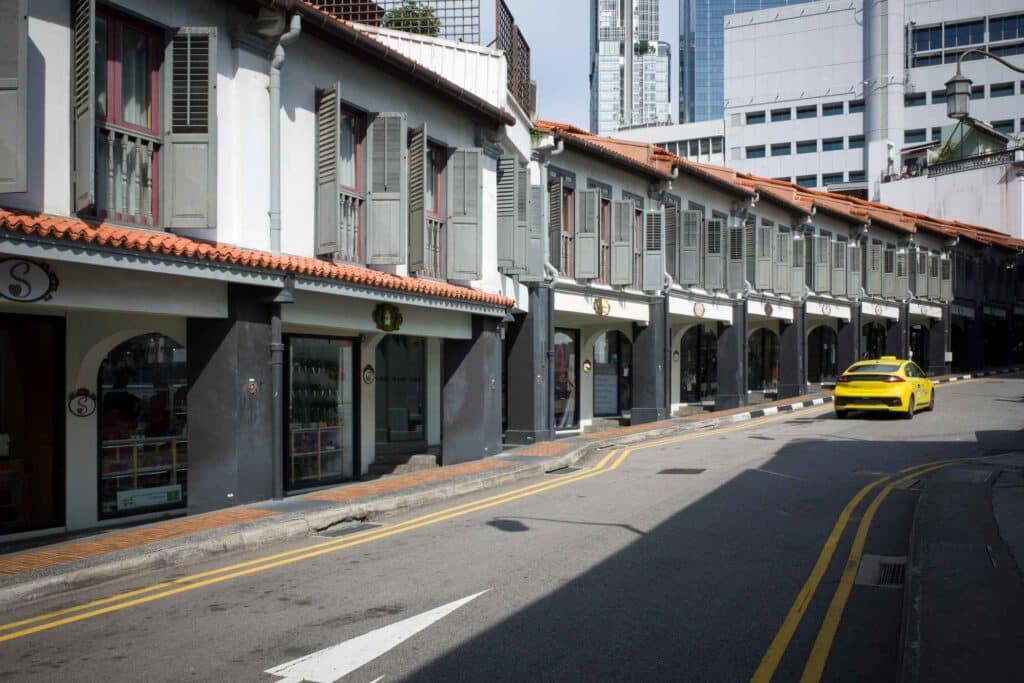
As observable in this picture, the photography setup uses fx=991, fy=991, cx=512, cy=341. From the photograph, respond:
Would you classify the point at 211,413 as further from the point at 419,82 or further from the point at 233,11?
the point at 419,82

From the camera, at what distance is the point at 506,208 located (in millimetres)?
19031

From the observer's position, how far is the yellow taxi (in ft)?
80.8

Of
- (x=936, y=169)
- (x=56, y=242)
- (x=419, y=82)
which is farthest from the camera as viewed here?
(x=936, y=169)

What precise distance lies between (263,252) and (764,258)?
21949 mm

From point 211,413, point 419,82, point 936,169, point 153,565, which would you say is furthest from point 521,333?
point 936,169

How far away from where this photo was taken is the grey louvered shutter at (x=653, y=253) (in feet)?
84.8

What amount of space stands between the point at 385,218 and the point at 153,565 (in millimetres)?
7065

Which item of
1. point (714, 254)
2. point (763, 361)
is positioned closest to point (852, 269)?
point (763, 361)

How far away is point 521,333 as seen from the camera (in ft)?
69.1

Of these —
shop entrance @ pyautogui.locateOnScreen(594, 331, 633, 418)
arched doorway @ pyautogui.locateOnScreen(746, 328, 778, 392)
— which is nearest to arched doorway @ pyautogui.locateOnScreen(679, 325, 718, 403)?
arched doorway @ pyautogui.locateOnScreen(746, 328, 778, 392)

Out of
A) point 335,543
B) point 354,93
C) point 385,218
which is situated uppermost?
point 354,93

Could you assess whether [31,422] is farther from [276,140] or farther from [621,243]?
[621,243]

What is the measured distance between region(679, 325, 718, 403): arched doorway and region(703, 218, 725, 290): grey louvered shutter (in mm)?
2693

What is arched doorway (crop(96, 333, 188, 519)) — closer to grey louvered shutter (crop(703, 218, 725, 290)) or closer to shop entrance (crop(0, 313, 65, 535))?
shop entrance (crop(0, 313, 65, 535))
